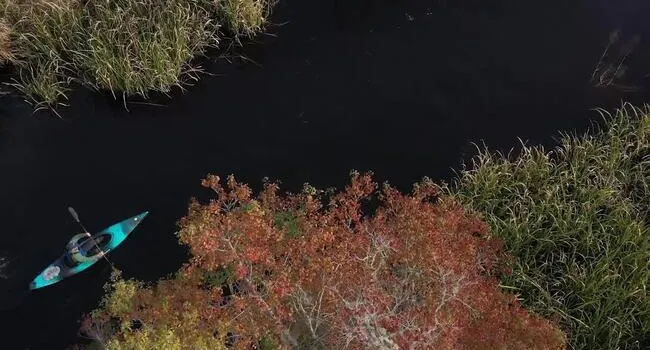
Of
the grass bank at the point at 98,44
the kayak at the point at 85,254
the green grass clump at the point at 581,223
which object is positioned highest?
the grass bank at the point at 98,44

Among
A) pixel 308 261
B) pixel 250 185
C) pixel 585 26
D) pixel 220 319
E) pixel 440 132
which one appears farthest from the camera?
pixel 585 26

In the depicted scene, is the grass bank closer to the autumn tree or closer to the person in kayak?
the person in kayak

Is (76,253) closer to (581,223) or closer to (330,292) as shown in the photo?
(330,292)

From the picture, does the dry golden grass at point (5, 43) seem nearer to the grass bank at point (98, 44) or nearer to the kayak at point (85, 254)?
the grass bank at point (98, 44)

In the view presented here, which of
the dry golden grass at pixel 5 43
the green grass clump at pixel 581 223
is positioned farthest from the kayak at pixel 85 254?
the green grass clump at pixel 581 223

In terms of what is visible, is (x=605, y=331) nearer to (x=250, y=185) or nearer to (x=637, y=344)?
Result: (x=637, y=344)

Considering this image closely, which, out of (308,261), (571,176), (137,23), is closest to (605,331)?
(571,176)

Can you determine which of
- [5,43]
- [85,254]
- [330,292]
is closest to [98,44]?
[5,43]
